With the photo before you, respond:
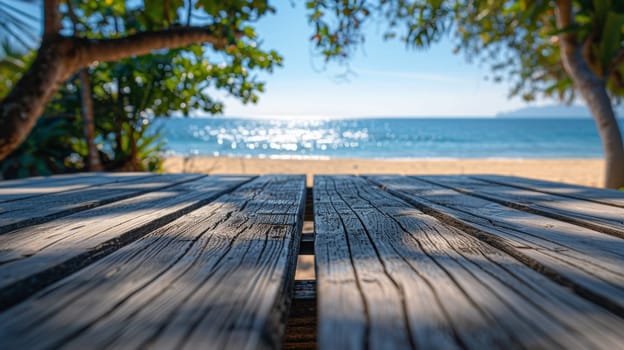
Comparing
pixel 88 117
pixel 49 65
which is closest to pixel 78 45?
pixel 49 65

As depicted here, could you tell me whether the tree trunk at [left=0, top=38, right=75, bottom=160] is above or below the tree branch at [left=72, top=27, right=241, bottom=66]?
below

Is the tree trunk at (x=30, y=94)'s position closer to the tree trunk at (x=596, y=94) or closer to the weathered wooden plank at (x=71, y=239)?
the weathered wooden plank at (x=71, y=239)

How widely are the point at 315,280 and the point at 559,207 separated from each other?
133 cm

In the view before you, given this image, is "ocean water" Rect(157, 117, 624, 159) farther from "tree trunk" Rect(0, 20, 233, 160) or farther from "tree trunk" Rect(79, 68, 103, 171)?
"tree trunk" Rect(0, 20, 233, 160)

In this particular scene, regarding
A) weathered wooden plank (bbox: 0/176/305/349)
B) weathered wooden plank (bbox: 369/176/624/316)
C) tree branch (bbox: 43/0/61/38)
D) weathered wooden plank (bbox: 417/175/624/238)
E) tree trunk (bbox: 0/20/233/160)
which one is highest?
Result: tree branch (bbox: 43/0/61/38)

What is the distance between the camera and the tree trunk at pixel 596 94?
15.7ft

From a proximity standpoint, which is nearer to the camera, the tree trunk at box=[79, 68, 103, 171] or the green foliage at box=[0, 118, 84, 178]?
the tree trunk at box=[79, 68, 103, 171]

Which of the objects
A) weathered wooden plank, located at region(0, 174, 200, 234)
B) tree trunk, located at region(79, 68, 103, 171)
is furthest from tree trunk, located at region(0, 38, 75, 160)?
tree trunk, located at region(79, 68, 103, 171)

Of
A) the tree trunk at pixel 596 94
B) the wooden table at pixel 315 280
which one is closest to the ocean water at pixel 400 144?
the wooden table at pixel 315 280

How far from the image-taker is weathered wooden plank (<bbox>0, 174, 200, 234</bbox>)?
1.26 meters

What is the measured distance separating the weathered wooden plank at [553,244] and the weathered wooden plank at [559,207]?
2.9 inches

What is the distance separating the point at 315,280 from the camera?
78 cm

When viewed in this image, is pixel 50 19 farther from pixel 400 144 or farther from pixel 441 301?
pixel 400 144

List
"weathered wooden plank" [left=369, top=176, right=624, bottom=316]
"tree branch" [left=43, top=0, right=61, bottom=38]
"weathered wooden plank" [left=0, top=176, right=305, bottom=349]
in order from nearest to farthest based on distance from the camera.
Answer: "weathered wooden plank" [left=0, top=176, right=305, bottom=349] → "weathered wooden plank" [left=369, top=176, right=624, bottom=316] → "tree branch" [left=43, top=0, right=61, bottom=38]
